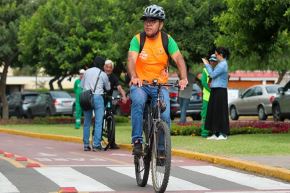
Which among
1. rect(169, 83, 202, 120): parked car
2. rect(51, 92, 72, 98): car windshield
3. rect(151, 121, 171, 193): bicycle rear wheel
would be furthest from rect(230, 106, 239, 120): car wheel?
rect(151, 121, 171, 193): bicycle rear wheel

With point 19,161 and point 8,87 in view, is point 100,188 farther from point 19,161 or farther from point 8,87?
point 8,87

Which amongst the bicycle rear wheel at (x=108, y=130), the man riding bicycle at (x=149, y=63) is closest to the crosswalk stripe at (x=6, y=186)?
the man riding bicycle at (x=149, y=63)

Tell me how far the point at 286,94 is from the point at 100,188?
20.5 m

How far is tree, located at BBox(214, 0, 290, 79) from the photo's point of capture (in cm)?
1684

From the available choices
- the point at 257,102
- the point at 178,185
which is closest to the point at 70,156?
the point at 178,185

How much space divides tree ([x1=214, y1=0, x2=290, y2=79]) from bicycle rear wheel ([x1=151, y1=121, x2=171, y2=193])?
8364 millimetres

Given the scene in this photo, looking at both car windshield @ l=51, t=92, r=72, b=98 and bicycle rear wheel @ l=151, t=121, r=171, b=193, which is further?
car windshield @ l=51, t=92, r=72, b=98

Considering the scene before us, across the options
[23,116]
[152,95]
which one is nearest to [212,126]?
[152,95]

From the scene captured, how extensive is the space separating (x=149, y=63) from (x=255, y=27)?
9316mm

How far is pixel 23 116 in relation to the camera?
4062cm

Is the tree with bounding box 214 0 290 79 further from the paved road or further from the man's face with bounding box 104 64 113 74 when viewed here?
the paved road

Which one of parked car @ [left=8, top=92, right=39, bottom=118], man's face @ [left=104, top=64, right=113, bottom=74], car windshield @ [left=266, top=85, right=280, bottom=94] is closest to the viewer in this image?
man's face @ [left=104, top=64, right=113, bottom=74]

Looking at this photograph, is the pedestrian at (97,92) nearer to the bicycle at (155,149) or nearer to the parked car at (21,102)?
the bicycle at (155,149)

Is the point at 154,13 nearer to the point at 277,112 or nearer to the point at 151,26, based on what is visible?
the point at 151,26
